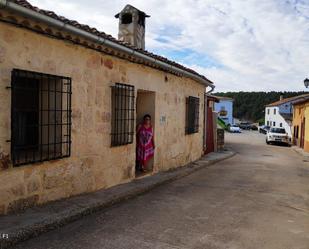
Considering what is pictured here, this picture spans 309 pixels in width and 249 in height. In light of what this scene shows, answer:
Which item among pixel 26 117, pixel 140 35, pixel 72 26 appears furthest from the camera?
pixel 140 35

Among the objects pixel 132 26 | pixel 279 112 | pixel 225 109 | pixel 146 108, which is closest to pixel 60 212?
pixel 146 108

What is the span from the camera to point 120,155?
7789 mm

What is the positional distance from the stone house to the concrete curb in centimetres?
18

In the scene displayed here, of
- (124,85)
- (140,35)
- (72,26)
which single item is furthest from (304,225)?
(140,35)

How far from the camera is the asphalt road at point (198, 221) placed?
4.73 metres

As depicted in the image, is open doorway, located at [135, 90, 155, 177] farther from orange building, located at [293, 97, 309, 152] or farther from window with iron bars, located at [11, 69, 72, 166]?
orange building, located at [293, 97, 309, 152]

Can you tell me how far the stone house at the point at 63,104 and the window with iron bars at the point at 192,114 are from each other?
9.80 feet

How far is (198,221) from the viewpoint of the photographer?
578 cm

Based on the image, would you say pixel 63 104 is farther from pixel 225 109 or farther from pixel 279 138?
pixel 225 109

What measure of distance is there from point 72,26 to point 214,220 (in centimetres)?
372

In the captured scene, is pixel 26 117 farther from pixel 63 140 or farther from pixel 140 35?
pixel 140 35

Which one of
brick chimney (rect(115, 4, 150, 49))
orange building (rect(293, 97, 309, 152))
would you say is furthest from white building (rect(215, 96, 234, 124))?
brick chimney (rect(115, 4, 150, 49))

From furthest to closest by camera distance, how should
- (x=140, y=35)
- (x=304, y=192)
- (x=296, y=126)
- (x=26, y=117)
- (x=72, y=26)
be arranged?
(x=296, y=126) < (x=140, y=35) < (x=304, y=192) < (x=26, y=117) < (x=72, y=26)

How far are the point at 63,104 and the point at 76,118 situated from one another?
0.40m
